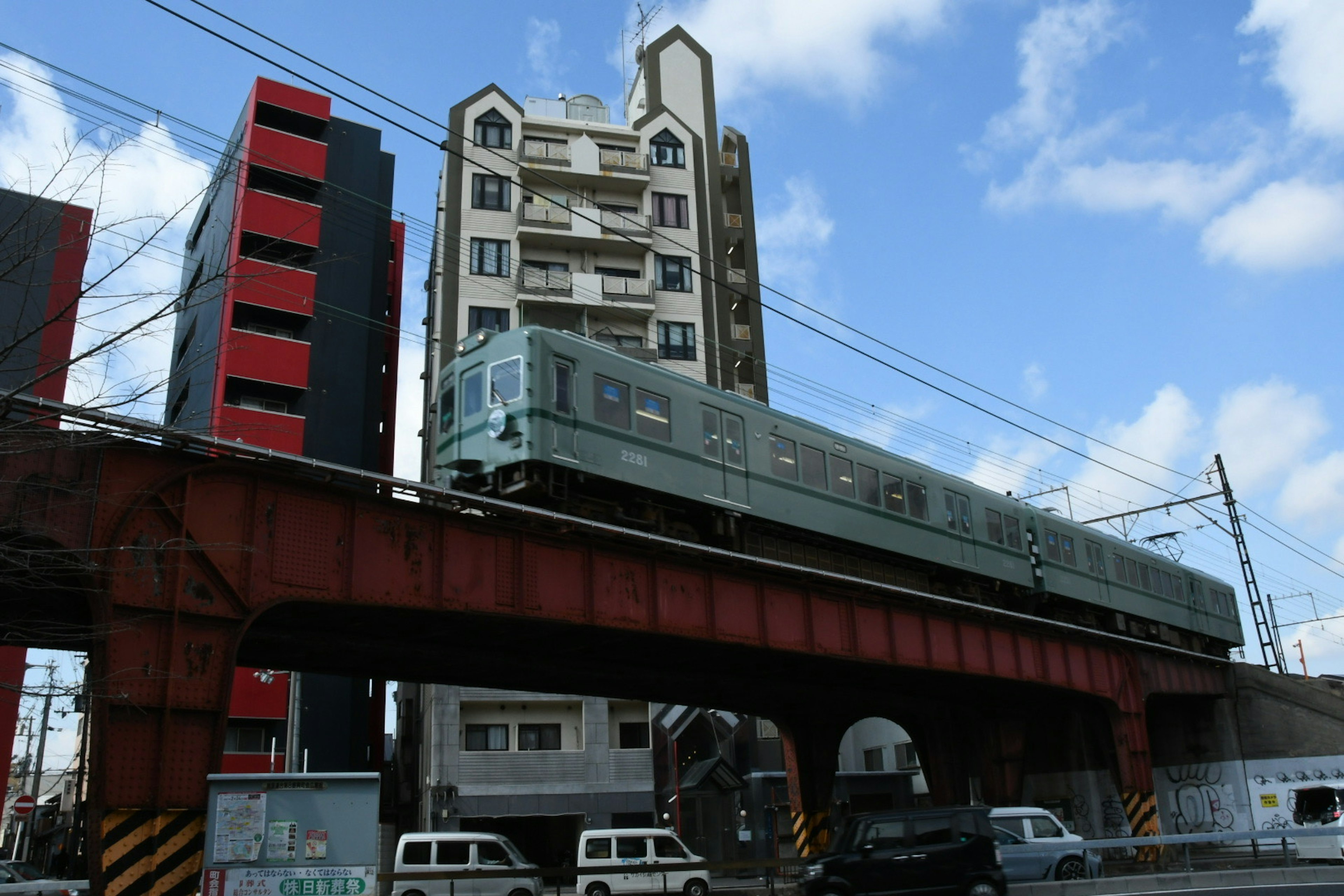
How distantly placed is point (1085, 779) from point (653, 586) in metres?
24.0

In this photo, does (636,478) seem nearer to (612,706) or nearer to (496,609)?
(496,609)

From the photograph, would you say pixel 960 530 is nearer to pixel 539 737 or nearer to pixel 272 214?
pixel 539 737

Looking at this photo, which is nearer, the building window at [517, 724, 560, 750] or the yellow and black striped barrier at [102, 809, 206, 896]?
the yellow and black striped barrier at [102, 809, 206, 896]

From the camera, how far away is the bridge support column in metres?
29.6

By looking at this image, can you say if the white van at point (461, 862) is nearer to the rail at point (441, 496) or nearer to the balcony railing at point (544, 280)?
the rail at point (441, 496)

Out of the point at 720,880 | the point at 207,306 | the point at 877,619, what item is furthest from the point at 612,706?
the point at 207,306

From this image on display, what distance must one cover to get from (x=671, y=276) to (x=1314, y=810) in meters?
33.5

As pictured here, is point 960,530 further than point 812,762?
No

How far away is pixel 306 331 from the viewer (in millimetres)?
43500

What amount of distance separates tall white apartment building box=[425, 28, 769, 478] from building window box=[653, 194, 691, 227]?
77mm

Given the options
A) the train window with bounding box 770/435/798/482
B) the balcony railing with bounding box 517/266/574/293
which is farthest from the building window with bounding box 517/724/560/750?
the train window with bounding box 770/435/798/482

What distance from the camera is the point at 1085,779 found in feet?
116

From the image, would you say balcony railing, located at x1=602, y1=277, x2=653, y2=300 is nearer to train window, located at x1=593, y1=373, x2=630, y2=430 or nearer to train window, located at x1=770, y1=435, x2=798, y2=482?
train window, located at x1=770, y1=435, x2=798, y2=482

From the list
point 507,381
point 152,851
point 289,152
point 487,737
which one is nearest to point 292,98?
point 289,152
